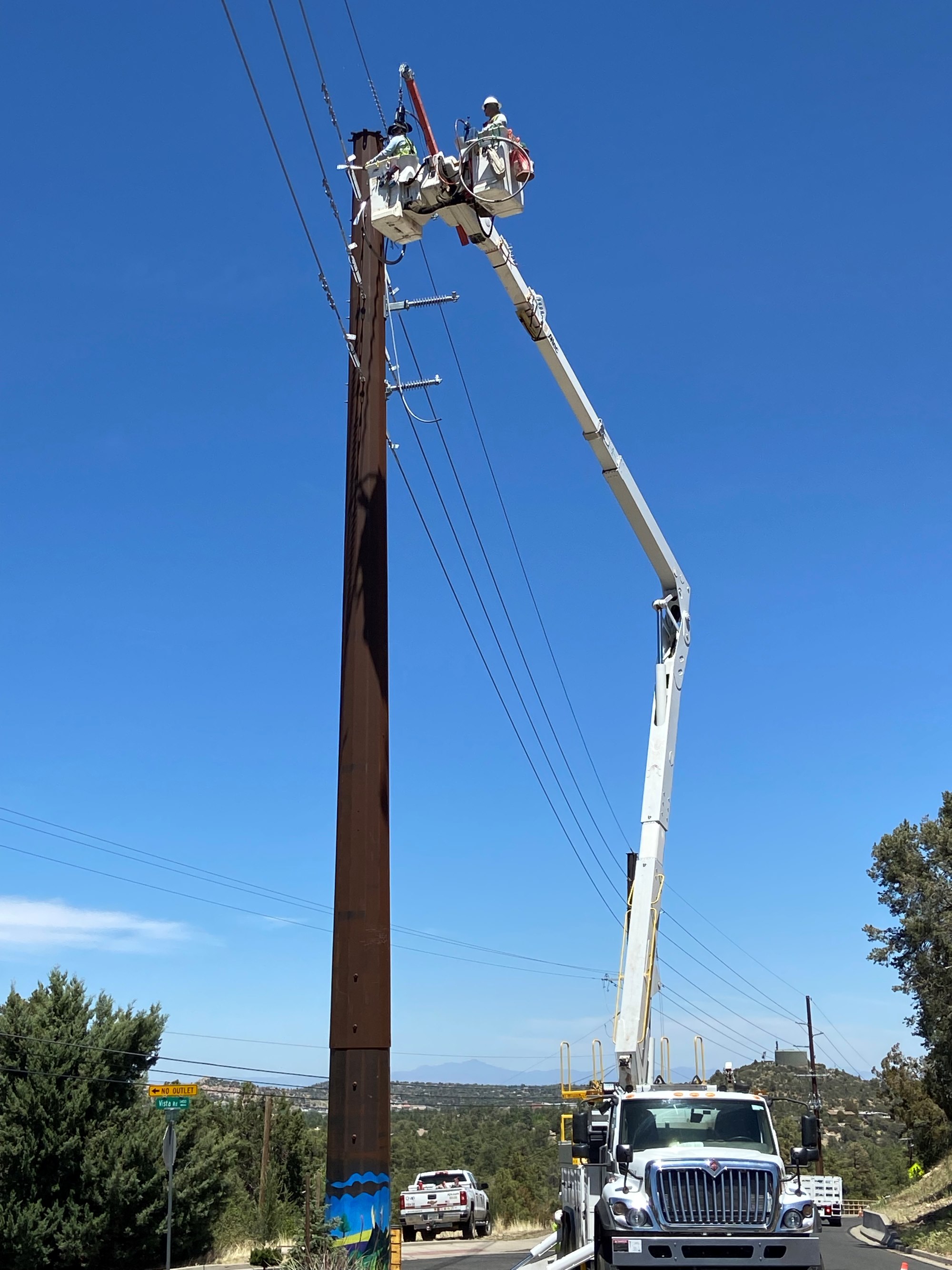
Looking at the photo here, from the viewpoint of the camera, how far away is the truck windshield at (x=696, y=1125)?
12609 mm

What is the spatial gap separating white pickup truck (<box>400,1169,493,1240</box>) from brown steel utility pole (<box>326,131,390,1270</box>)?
70.4 ft

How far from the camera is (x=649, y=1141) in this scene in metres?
12.7

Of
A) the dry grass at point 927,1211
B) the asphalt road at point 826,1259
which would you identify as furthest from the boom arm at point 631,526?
the dry grass at point 927,1211

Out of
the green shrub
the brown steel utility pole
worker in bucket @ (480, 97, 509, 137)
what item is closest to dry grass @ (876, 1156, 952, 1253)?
the brown steel utility pole

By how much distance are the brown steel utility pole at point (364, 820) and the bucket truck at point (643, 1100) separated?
1505mm

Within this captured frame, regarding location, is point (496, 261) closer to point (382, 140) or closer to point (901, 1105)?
point (382, 140)

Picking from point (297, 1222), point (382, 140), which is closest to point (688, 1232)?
point (297, 1222)

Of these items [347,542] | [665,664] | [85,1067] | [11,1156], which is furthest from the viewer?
[85,1067]

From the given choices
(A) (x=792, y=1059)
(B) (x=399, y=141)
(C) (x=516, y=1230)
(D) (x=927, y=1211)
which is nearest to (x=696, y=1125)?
(B) (x=399, y=141)

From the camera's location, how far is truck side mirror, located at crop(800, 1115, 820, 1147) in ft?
41.8

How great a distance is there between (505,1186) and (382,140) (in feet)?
151

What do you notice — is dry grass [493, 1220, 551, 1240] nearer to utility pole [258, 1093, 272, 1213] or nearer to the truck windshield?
utility pole [258, 1093, 272, 1213]

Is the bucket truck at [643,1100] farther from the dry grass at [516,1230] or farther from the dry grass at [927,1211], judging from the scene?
the dry grass at [516,1230]

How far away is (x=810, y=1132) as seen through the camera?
1289 cm
